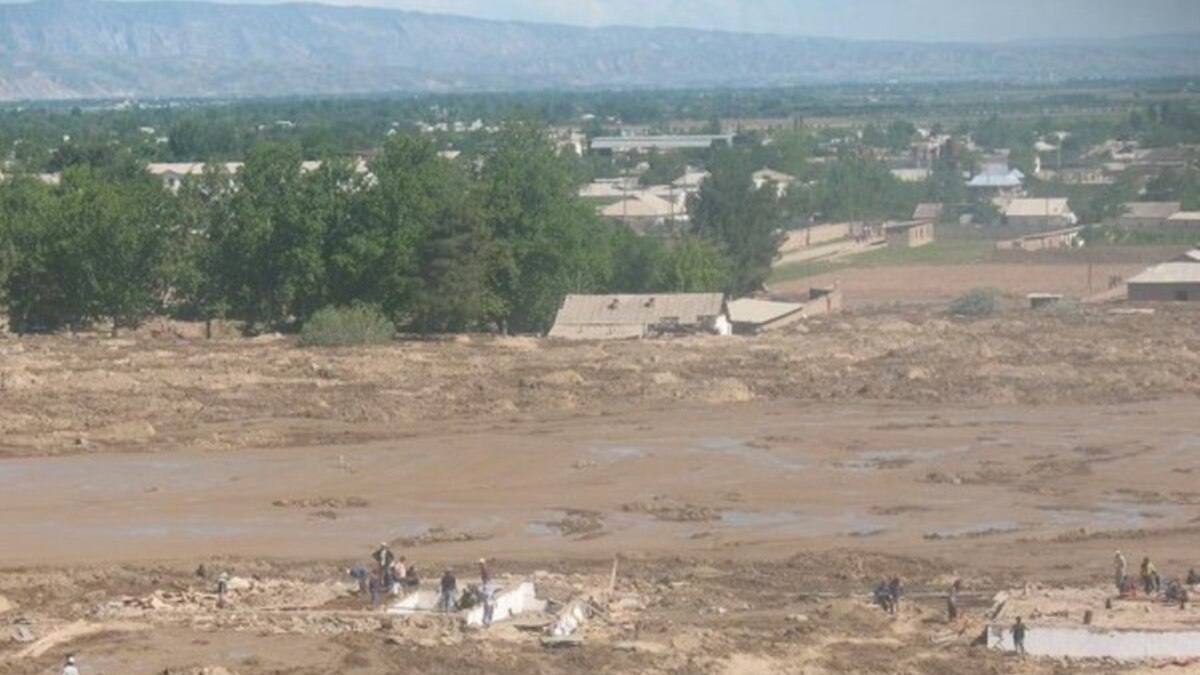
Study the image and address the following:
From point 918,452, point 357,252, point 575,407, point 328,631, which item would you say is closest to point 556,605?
point 328,631

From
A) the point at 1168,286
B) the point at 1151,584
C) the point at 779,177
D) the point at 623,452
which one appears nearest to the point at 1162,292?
the point at 1168,286

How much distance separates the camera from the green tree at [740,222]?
7150cm

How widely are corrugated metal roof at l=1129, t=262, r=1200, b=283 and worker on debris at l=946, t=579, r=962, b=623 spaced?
39.2 m

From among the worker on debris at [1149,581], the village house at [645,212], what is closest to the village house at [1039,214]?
the village house at [645,212]

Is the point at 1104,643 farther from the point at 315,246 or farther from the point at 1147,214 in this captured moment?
the point at 1147,214

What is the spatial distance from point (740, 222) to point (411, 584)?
4587cm

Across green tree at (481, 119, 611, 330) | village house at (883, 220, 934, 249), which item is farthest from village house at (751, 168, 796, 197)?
green tree at (481, 119, 611, 330)

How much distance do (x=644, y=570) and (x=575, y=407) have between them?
1554cm

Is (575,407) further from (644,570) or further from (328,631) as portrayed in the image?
(328,631)

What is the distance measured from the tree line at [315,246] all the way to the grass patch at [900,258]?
21.2m

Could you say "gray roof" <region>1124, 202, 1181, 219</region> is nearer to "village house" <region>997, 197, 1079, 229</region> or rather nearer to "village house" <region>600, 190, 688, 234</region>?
"village house" <region>997, 197, 1079, 229</region>

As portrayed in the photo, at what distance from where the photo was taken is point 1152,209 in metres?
95.6

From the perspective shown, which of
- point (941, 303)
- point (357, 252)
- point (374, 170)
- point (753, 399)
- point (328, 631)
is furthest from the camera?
point (941, 303)

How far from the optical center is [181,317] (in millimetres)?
62125
